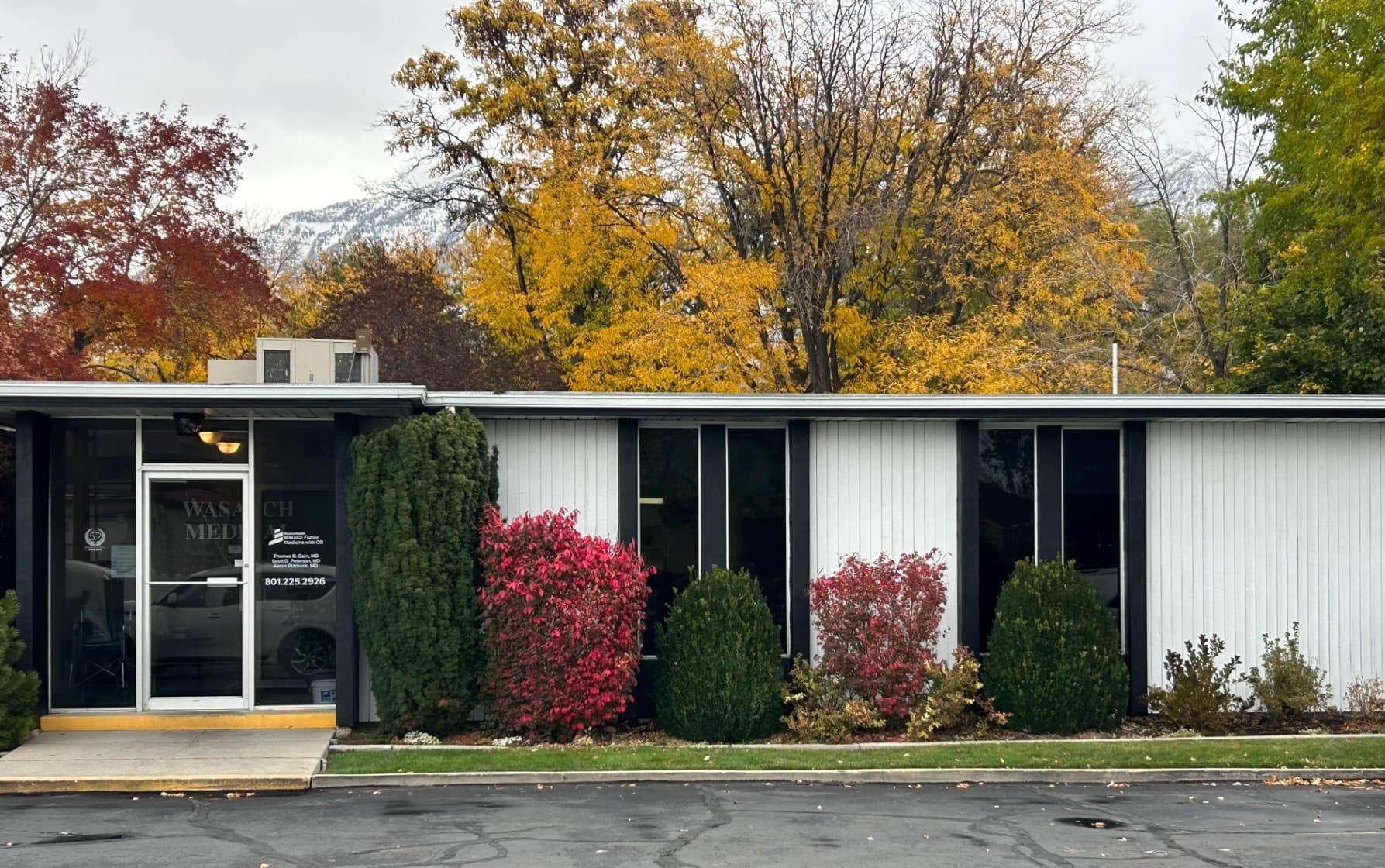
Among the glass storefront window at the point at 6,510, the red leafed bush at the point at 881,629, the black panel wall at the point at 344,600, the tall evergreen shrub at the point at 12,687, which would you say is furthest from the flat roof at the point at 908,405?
the glass storefront window at the point at 6,510

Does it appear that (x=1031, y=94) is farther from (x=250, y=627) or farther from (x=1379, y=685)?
(x=250, y=627)

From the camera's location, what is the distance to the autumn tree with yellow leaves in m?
25.2

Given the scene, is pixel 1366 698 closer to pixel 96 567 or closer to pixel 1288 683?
pixel 1288 683

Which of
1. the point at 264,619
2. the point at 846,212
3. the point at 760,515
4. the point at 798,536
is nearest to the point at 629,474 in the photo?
the point at 760,515

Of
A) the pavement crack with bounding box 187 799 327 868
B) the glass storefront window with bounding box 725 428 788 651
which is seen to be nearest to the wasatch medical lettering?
the pavement crack with bounding box 187 799 327 868

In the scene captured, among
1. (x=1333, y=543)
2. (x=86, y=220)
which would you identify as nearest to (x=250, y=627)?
(x=1333, y=543)

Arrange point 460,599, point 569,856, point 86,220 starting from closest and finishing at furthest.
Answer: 1. point 569,856
2. point 460,599
3. point 86,220

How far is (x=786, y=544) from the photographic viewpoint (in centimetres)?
1338

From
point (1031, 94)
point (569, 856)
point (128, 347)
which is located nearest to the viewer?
point (569, 856)

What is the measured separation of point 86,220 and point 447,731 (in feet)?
46.8

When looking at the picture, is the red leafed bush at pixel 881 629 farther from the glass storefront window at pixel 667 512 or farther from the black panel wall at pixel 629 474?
the black panel wall at pixel 629 474

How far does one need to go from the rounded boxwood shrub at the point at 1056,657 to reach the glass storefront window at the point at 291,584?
21.5ft

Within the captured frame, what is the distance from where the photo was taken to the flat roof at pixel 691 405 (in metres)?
11.7

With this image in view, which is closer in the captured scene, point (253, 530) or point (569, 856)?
point (569, 856)
